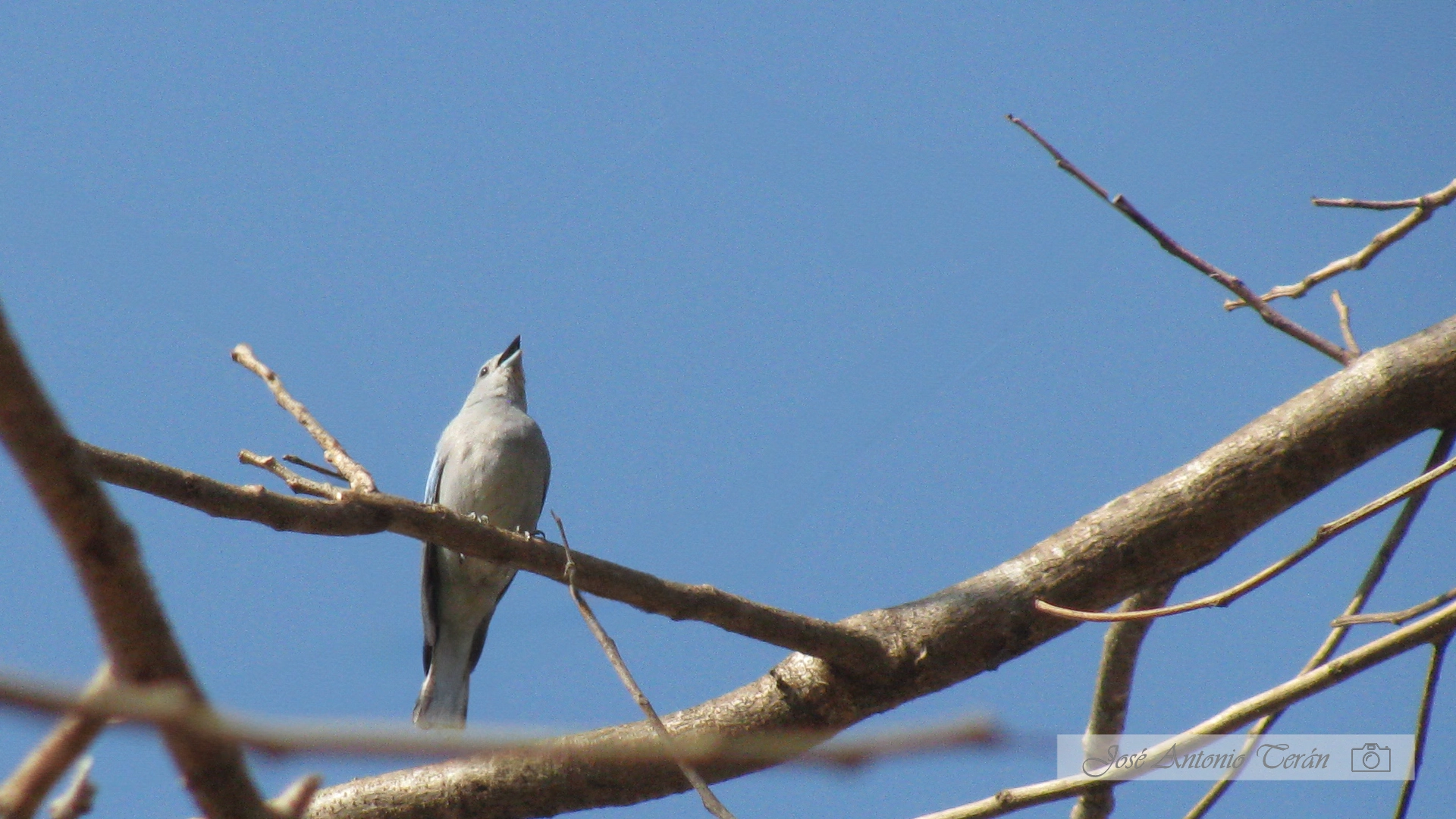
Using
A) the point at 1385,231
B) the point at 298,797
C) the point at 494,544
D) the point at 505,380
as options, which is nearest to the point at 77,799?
the point at 298,797

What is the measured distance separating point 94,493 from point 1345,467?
3.68 m

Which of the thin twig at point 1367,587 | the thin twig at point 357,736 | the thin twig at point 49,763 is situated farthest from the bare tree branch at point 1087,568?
the thin twig at point 357,736

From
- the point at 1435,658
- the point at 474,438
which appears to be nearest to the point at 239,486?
the point at 1435,658

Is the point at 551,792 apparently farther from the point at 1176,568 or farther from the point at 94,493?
the point at 94,493

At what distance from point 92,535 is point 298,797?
2.51ft

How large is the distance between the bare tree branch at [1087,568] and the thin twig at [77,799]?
2208mm

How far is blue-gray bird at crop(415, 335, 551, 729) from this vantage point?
736cm

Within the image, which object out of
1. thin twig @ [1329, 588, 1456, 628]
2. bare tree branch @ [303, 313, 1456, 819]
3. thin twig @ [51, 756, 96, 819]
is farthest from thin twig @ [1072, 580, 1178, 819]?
thin twig @ [51, 756, 96, 819]

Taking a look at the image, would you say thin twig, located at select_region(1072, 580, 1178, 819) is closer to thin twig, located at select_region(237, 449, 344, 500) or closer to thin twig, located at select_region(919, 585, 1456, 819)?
thin twig, located at select_region(919, 585, 1456, 819)

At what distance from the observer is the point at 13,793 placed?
121 centimetres

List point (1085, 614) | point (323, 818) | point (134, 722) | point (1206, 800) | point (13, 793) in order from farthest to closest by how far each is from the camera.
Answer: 1. point (323, 818)
2. point (1206, 800)
3. point (1085, 614)
4. point (13, 793)
5. point (134, 722)

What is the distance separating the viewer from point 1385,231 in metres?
3.67

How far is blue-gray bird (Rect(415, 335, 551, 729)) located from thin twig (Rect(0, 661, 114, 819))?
19.9 feet

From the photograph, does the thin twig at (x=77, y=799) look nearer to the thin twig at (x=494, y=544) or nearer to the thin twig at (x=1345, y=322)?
the thin twig at (x=494, y=544)
